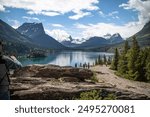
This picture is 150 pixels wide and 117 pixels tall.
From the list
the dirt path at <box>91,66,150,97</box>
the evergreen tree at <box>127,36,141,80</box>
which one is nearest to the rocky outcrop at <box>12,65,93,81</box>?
the dirt path at <box>91,66,150,97</box>

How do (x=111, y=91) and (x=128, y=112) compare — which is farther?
(x=111, y=91)

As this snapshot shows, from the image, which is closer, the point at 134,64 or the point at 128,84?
the point at 128,84

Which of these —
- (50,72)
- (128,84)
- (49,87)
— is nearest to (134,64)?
(128,84)

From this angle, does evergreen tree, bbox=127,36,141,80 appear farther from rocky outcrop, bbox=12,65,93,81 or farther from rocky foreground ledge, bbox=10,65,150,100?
rocky foreground ledge, bbox=10,65,150,100

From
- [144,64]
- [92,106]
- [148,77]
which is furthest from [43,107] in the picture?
[144,64]

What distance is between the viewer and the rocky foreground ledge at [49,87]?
12516 millimetres

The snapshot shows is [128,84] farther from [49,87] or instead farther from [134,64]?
[49,87]

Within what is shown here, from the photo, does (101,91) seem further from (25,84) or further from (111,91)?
(25,84)

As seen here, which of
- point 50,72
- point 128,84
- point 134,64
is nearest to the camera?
point 50,72

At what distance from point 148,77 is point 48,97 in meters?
22.7

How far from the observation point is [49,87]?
13.0 meters

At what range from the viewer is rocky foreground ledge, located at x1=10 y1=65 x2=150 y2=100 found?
12.5m

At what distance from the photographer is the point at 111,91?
13.4 m

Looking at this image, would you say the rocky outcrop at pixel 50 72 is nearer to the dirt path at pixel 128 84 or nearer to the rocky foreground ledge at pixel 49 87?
the rocky foreground ledge at pixel 49 87
